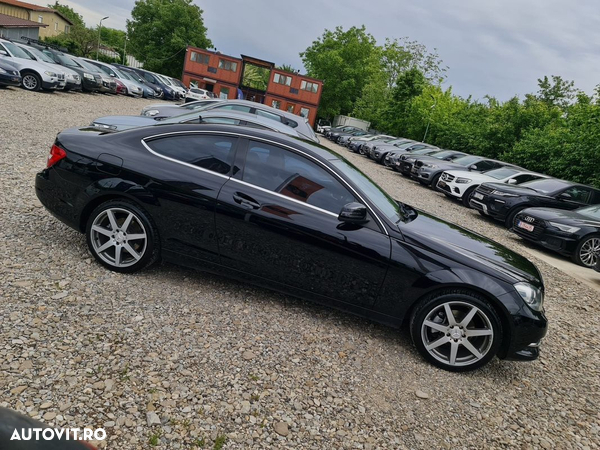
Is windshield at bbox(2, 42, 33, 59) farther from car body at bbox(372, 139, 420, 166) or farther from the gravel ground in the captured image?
car body at bbox(372, 139, 420, 166)

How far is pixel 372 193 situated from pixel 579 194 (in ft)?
32.2

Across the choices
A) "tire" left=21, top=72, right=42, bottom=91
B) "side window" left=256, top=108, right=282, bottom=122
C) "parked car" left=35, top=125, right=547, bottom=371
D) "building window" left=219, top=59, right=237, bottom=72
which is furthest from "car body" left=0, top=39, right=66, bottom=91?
"building window" left=219, top=59, right=237, bottom=72

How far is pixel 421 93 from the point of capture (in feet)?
133

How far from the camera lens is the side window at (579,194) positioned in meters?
11.4

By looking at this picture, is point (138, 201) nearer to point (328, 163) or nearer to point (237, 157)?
point (237, 157)

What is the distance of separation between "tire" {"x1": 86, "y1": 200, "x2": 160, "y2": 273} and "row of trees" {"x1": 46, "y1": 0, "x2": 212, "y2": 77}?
67516mm

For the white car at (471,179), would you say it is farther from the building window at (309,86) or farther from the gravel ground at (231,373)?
the building window at (309,86)

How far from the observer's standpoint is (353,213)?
143 inches

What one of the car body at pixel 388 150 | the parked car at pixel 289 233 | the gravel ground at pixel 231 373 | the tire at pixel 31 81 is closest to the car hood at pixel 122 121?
the gravel ground at pixel 231 373

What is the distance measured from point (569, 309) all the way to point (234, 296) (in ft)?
15.1

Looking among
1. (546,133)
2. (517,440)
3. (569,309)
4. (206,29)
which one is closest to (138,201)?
(517,440)

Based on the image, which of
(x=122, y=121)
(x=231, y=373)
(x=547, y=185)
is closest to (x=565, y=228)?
(x=547, y=185)

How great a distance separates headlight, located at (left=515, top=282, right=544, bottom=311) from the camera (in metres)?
3.58

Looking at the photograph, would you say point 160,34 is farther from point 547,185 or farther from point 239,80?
point 547,185
